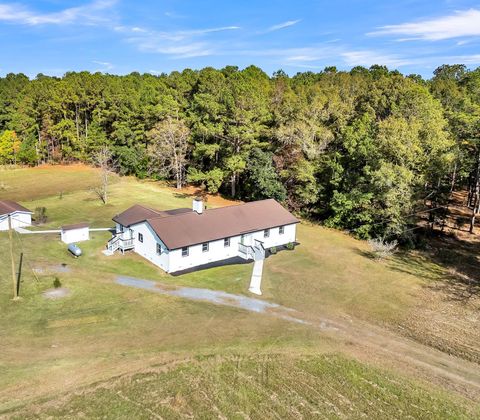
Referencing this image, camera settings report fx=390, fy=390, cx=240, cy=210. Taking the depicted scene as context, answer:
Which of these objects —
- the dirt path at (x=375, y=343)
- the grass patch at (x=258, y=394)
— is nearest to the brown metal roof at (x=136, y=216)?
the dirt path at (x=375, y=343)

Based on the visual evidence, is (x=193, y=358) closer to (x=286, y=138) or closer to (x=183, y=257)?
(x=183, y=257)

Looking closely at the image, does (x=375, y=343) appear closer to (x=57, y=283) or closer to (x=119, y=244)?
(x=57, y=283)

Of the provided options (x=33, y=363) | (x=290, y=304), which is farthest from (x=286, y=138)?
(x=33, y=363)

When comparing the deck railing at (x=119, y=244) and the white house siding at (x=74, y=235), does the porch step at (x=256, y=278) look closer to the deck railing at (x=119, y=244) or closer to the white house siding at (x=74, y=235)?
the deck railing at (x=119, y=244)

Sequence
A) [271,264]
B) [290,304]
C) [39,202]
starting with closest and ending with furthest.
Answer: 1. [290,304]
2. [271,264]
3. [39,202]

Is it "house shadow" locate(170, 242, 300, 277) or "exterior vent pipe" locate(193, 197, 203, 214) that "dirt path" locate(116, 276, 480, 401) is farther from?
"exterior vent pipe" locate(193, 197, 203, 214)

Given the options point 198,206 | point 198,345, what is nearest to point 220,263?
point 198,206

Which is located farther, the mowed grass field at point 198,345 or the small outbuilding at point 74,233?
the small outbuilding at point 74,233
